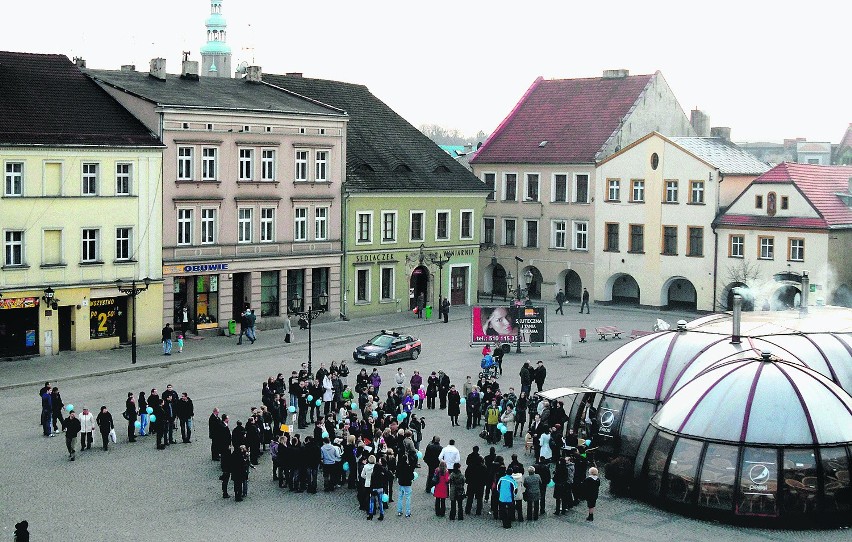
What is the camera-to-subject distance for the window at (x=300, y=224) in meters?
58.2

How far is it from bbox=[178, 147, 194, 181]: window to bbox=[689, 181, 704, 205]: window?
2728 cm

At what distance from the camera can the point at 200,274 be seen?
54.1m

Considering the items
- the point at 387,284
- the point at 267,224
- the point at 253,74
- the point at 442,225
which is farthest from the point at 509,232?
the point at 267,224

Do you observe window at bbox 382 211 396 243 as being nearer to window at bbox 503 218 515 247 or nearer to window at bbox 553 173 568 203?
window at bbox 503 218 515 247

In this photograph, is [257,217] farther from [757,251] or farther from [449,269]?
[757,251]

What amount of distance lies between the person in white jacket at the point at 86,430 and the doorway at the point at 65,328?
16.5m

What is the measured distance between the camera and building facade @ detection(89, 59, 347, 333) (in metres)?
52.9

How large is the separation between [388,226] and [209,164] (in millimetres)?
12206

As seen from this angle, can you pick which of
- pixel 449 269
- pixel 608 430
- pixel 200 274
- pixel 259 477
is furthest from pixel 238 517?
pixel 449 269

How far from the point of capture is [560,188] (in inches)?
2822

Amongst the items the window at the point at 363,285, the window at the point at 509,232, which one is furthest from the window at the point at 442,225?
the window at the point at 509,232

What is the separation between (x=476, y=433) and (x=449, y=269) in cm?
3096

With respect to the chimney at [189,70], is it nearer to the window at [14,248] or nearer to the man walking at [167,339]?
the window at [14,248]

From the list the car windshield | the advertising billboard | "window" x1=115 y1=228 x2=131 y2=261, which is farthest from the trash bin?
"window" x1=115 y1=228 x2=131 y2=261
